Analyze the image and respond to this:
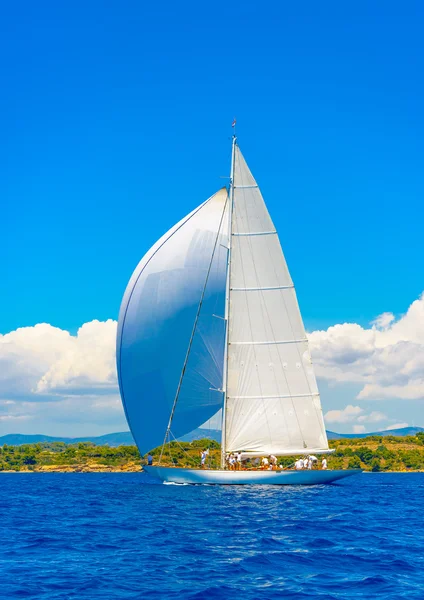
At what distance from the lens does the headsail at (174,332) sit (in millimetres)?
42656

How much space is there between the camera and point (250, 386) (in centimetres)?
4378

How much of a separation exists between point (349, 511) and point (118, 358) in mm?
16207

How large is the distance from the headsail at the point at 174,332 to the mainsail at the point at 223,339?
6cm

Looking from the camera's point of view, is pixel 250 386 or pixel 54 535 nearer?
pixel 54 535

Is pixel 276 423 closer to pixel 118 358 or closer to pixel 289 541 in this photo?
pixel 118 358

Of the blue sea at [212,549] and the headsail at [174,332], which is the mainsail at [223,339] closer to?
the headsail at [174,332]

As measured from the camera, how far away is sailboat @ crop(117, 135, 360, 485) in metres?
42.8

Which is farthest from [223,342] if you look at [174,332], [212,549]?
[212,549]

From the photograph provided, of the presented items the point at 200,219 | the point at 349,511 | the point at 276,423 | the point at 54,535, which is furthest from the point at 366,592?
the point at 200,219

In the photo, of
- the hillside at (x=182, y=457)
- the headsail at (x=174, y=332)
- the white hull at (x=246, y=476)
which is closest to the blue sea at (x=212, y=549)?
the white hull at (x=246, y=476)

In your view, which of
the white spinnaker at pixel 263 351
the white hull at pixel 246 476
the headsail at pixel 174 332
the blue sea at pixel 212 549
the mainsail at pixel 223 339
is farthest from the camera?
the white spinnaker at pixel 263 351

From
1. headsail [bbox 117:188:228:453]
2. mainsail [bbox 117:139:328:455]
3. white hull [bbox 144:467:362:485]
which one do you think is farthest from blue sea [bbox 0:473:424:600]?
headsail [bbox 117:188:228:453]

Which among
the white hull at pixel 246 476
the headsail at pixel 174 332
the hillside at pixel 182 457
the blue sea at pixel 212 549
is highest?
the headsail at pixel 174 332

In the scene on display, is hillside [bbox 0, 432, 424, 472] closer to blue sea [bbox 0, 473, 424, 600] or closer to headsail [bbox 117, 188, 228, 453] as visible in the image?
headsail [bbox 117, 188, 228, 453]
